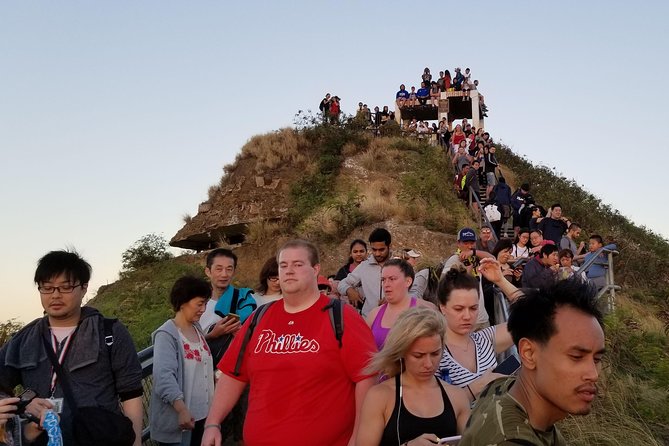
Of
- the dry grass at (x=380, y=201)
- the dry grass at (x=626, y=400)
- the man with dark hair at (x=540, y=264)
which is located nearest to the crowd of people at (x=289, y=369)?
the dry grass at (x=626, y=400)

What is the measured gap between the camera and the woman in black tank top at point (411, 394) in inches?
136

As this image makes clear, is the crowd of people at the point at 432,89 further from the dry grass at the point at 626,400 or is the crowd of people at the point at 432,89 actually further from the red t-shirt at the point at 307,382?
the red t-shirt at the point at 307,382

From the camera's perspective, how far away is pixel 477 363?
14.7 ft

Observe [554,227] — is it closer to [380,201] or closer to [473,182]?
[473,182]

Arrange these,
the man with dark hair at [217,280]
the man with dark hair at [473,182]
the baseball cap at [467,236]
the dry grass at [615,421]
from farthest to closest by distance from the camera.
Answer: the man with dark hair at [473,182], the baseball cap at [467,236], the dry grass at [615,421], the man with dark hair at [217,280]

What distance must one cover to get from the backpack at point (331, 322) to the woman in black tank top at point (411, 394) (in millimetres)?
338

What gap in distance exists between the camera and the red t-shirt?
3.85 m

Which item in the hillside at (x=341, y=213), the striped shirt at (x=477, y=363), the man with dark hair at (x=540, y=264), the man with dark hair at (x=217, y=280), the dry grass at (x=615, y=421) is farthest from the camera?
the hillside at (x=341, y=213)

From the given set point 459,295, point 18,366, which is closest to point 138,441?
point 18,366

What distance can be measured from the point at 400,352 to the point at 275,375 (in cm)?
83

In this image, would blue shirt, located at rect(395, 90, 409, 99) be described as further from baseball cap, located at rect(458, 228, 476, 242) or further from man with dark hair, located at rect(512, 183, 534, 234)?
baseball cap, located at rect(458, 228, 476, 242)

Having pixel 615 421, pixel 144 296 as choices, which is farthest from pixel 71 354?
pixel 144 296

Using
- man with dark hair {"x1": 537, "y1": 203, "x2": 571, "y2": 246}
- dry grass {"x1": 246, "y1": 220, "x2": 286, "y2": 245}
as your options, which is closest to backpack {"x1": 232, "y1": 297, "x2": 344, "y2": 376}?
man with dark hair {"x1": 537, "y1": 203, "x2": 571, "y2": 246}

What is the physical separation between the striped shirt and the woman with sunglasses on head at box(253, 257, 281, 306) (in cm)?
218
